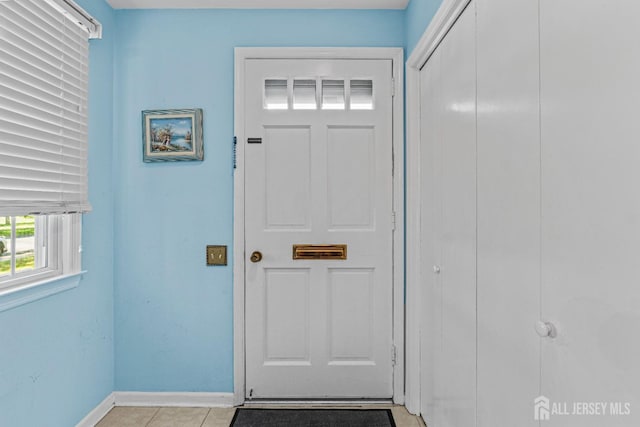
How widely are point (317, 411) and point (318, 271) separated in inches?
31.6

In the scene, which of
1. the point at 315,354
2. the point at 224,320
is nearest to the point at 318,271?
the point at 315,354

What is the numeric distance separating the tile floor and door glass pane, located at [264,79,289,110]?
Answer: 182cm

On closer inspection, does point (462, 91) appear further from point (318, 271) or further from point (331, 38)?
point (318, 271)

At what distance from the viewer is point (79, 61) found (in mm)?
2031

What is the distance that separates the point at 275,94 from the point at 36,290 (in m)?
1.60

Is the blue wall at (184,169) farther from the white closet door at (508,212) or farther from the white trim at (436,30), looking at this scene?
the white closet door at (508,212)

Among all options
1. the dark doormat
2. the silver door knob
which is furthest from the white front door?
the silver door knob

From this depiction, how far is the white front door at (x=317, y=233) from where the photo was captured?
2.42 m

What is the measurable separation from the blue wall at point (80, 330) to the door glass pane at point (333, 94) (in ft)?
4.27

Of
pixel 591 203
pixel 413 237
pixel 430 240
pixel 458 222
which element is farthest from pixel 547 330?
pixel 413 237

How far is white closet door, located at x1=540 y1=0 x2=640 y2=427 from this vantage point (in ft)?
2.46

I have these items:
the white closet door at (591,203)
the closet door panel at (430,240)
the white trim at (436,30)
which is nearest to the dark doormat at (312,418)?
the closet door panel at (430,240)

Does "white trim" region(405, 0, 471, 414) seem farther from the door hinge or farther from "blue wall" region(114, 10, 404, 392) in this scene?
the door hinge

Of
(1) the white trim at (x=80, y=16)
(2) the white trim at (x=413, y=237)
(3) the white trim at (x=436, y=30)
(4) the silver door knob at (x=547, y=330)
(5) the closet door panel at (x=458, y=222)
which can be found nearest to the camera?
(4) the silver door knob at (x=547, y=330)
